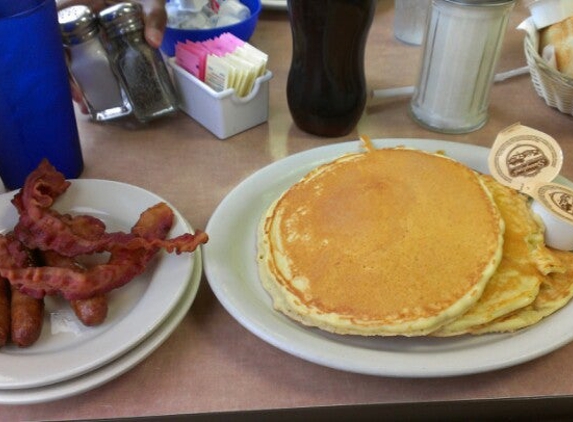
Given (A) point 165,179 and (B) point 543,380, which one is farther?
(A) point 165,179

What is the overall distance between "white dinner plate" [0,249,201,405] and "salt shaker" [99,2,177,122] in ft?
1.82

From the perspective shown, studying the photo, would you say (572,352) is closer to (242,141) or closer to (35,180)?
(242,141)

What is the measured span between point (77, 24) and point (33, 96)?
0.18m

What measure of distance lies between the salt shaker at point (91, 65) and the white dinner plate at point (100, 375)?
1.84ft

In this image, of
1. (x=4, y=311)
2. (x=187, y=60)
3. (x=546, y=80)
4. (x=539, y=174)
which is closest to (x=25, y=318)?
(x=4, y=311)

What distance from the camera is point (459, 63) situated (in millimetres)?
1060

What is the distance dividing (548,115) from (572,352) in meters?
0.65

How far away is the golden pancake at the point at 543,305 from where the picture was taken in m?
0.71

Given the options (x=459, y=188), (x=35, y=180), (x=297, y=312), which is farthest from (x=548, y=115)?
(x=35, y=180)

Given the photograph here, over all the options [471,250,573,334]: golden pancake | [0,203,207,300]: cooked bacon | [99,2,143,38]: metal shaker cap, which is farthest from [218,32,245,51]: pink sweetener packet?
[471,250,573,334]: golden pancake

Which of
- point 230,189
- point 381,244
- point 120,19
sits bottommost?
point 230,189

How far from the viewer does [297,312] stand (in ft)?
2.40

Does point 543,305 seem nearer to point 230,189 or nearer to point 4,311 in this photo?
point 230,189

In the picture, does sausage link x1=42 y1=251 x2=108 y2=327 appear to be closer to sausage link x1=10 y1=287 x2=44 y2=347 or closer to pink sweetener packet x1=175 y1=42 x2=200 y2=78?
sausage link x1=10 y1=287 x2=44 y2=347
